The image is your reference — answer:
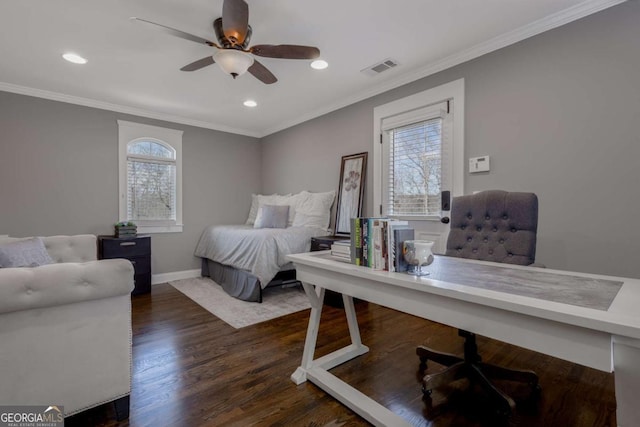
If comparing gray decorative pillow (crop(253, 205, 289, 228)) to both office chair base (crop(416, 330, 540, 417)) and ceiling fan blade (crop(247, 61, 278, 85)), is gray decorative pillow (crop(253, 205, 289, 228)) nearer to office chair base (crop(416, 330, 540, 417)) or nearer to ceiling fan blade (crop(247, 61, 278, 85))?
ceiling fan blade (crop(247, 61, 278, 85))

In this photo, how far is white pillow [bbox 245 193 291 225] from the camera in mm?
4658

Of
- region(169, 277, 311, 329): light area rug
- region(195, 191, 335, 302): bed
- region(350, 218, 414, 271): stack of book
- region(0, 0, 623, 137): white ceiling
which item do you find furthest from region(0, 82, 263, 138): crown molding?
region(350, 218, 414, 271): stack of book

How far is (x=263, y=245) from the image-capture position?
3219 mm

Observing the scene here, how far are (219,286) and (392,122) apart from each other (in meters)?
3.03

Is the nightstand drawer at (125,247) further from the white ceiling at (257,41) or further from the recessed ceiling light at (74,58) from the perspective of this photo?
the recessed ceiling light at (74,58)

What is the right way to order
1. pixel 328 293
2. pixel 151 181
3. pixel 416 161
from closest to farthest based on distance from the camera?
pixel 416 161
pixel 328 293
pixel 151 181

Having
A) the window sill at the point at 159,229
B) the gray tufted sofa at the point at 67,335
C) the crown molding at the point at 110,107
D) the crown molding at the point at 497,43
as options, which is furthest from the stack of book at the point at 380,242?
the crown molding at the point at 110,107

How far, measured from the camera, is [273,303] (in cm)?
321

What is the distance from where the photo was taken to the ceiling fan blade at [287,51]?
2.09m

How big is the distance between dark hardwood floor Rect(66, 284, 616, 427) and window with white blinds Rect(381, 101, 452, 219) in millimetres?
1193

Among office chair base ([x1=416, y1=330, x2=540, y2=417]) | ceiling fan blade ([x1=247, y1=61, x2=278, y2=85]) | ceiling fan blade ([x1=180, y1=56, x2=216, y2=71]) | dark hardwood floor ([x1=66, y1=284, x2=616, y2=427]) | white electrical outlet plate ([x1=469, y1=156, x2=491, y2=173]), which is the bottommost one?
dark hardwood floor ([x1=66, y1=284, x2=616, y2=427])

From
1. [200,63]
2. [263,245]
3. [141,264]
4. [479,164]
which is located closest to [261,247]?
[263,245]

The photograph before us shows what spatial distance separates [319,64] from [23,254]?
263 centimetres

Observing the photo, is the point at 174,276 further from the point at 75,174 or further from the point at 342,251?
the point at 342,251
